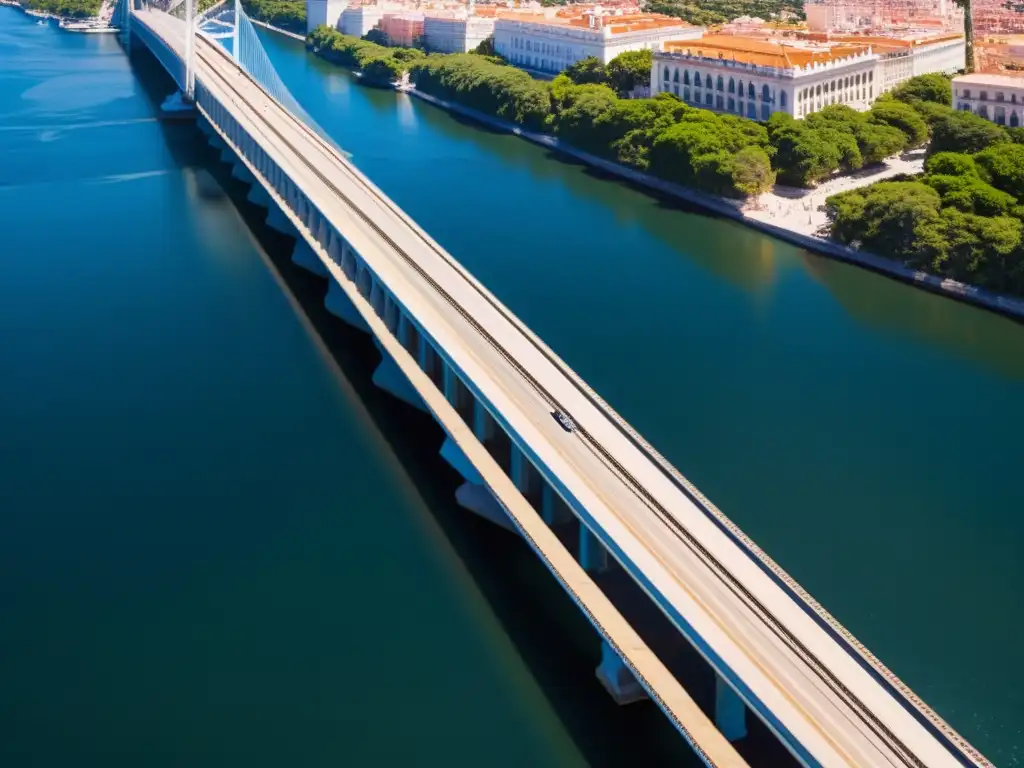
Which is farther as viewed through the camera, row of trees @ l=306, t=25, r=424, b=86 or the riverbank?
row of trees @ l=306, t=25, r=424, b=86

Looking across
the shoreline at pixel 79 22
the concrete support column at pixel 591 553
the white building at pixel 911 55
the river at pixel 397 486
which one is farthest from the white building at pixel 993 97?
the shoreline at pixel 79 22

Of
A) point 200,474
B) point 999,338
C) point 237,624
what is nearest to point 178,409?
point 200,474

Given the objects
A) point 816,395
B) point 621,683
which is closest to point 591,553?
point 621,683

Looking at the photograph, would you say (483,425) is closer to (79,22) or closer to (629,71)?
(629,71)

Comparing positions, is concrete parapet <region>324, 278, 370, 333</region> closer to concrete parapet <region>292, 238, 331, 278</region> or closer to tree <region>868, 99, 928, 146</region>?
concrete parapet <region>292, 238, 331, 278</region>

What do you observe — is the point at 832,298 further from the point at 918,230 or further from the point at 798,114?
the point at 798,114

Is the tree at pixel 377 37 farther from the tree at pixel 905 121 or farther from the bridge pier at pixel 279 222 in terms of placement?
the bridge pier at pixel 279 222

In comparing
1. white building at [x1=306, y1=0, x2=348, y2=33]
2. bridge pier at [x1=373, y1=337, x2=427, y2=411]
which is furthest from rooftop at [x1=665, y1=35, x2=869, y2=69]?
white building at [x1=306, y1=0, x2=348, y2=33]
